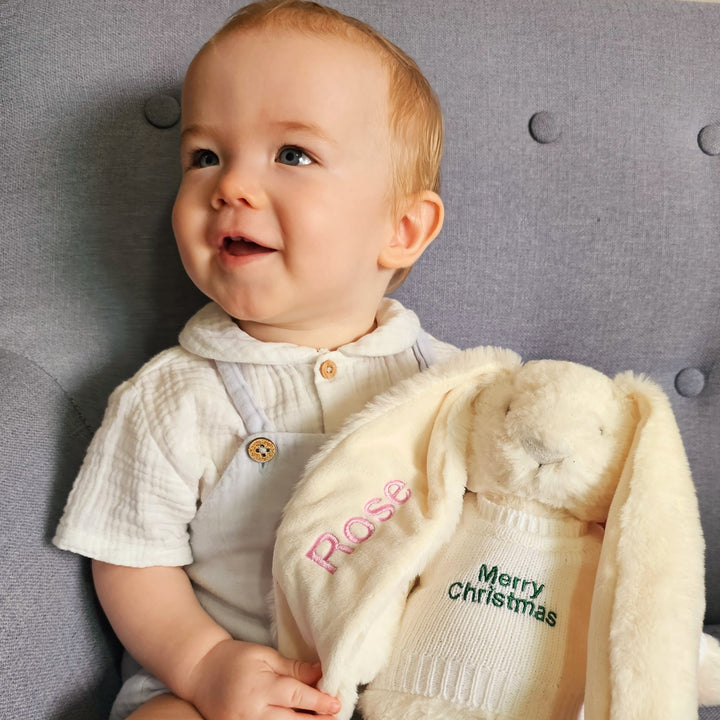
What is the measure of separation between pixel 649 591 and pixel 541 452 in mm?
137

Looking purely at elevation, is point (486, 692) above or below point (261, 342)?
below

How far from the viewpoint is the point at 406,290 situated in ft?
3.20

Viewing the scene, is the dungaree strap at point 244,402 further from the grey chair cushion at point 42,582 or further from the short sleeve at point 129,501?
the grey chair cushion at point 42,582

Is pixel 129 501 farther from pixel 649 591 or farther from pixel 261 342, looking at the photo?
pixel 649 591

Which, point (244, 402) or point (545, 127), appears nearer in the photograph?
point (244, 402)

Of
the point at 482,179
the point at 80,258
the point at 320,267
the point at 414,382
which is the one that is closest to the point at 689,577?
the point at 414,382

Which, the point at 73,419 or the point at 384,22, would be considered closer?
the point at 73,419

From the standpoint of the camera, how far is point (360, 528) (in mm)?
702

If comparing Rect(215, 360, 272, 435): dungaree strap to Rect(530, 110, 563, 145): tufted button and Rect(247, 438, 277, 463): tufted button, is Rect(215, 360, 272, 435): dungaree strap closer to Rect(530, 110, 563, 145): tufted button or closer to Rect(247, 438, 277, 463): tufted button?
Rect(247, 438, 277, 463): tufted button

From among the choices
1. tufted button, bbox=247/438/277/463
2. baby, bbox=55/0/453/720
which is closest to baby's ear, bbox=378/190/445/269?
baby, bbox=55/0/453/720

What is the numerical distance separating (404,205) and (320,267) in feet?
0.48

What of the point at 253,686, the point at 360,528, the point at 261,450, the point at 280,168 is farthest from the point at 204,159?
the point at 253,686

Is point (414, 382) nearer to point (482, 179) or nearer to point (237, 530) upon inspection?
point (237, 530)

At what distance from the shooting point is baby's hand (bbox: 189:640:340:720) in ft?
2.11
